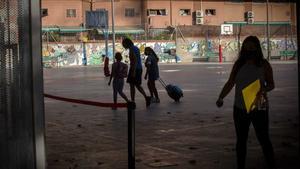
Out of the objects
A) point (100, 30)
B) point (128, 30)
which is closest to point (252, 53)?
point (100, 30)

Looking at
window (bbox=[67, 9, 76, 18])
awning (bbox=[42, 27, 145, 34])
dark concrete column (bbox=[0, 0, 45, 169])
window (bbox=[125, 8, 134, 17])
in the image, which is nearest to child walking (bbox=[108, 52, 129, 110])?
dark concrete column (bbox=[0, 0, 45, 169])

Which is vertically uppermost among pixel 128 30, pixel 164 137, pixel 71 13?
pixel 71 13

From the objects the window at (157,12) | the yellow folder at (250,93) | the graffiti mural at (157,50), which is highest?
the window at (157,12)

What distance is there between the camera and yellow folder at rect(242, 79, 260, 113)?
6.80 metres

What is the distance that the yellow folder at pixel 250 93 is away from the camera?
22.3 ft

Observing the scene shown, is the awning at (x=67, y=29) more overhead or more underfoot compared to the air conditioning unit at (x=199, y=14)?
more underfoot

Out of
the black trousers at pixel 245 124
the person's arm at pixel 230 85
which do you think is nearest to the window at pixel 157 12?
the person's arm at pixel 230 85

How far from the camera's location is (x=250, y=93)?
6836 mm

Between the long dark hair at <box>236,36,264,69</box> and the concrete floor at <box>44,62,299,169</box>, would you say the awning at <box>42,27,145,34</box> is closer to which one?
the concrete floor at <box>44,62,299,169</box>

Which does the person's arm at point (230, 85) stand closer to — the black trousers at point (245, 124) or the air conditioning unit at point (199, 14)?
the black trousers at point (245, 124)

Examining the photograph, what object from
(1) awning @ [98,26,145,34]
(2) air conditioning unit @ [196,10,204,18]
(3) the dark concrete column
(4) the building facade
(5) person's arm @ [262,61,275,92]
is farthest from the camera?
(2) air conditioning unit @ [196,10,204,18]

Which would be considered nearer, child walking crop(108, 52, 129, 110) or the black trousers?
the black trousers

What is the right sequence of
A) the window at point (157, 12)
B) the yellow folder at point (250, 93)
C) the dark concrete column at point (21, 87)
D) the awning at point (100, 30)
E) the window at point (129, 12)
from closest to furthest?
1. the dark concrete column at point (21, 87)
2. the yellow folder at point (250, 93)
3. the awning at point (100, 30)
4. the window at point (129, 12)
5. the window at point (157, 12)

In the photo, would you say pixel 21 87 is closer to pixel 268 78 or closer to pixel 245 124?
pixel 245 124
